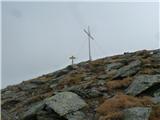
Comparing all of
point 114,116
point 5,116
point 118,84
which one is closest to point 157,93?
point 118,84

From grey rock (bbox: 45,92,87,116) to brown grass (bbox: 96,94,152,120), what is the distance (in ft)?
3.96

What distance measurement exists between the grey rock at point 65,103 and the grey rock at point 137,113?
3043 millimetres

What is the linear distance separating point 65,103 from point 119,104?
9.23 feet

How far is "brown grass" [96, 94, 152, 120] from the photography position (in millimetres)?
16781

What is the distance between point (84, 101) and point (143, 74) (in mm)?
4930

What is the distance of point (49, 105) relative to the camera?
18.1m

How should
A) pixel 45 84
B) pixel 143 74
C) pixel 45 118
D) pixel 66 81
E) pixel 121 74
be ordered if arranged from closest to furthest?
pixel 45 118
pixel 143 74
pixel 121 74
pixel 66 81
pixel 45 84

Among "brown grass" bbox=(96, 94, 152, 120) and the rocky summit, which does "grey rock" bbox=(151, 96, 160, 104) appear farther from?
"brown grass" bbox=(96, 94, 152, 120)

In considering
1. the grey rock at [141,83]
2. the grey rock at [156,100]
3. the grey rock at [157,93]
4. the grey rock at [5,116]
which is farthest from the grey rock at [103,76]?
the grey rock at [5,116]

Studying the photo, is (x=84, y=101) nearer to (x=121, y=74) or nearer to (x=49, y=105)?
(x=49, y=105)

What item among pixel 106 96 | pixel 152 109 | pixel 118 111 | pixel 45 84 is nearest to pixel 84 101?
pixel 106 96

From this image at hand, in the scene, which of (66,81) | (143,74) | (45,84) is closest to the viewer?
(143,74)

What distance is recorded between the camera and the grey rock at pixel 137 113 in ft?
48.7

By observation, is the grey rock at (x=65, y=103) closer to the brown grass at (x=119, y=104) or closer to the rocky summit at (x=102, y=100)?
the rocky summit at (x=102, y=100)
